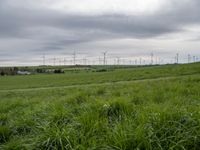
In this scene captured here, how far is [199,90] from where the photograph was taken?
10586 millimetres

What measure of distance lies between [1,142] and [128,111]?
266cm

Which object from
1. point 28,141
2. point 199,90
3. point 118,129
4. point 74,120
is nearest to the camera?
point 118,129

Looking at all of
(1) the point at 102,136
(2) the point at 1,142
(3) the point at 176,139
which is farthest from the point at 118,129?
(2) the point at 1,142

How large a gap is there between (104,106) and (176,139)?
97.4 inches

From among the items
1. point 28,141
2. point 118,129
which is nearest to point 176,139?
point 118,129

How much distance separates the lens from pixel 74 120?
6023 mm

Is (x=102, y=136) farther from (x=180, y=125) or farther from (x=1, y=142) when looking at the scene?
(x=1, y=142)

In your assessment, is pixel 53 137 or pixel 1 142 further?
pixel 1 142

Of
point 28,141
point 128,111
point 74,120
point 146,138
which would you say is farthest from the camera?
point 128,111

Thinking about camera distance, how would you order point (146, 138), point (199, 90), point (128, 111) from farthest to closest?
point (199, 90), point (128, 111), point (146, 138)

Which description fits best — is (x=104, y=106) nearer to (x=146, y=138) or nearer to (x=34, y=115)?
(x=34, y=115)

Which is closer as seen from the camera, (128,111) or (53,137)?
(53,137)

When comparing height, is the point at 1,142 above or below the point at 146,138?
below

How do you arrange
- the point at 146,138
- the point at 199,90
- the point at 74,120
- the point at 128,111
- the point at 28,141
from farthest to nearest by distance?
1. the point at 199,90
2. the point at 128,111
3. the point at 74,120
4. the point at 28,141
5. the point at 146,138
